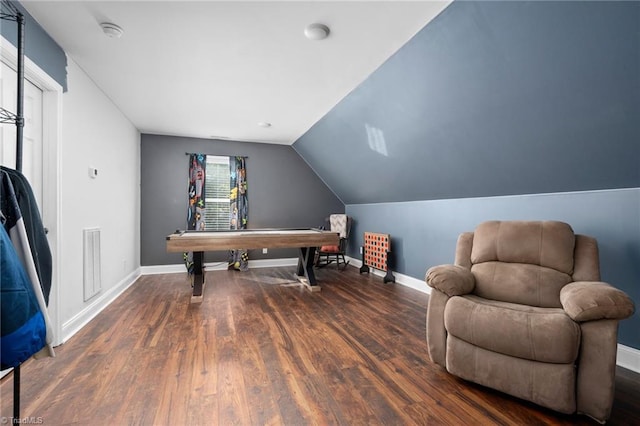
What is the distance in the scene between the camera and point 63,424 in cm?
145

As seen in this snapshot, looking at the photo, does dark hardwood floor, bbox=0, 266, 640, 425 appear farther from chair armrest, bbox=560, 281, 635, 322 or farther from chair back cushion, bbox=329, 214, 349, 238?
chair back cushion, bbox=329, 214, 349, 238

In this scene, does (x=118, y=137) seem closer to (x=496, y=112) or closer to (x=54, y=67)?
(x=54, y=67)

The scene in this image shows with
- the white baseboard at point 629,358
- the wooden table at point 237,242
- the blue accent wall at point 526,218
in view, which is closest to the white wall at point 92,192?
the wooden table at point 237,242

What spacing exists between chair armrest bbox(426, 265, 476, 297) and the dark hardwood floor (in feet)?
1.82

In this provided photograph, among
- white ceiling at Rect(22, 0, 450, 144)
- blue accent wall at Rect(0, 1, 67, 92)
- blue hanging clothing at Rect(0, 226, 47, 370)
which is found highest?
white ceiling at Rect(22, 0, 450, 144)

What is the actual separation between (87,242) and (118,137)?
1623 mm

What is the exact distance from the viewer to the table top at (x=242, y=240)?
134 inches

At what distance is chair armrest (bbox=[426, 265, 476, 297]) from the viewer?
74.8 inches

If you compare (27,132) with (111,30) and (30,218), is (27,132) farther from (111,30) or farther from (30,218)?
(30,218)

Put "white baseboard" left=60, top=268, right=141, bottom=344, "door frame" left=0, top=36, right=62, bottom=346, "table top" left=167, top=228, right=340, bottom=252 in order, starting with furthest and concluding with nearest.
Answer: "table top" left=167, top=228, right=340, bottom=252, "white baseboard" left=60, top=268, right=141, bottom=344, "door frame" left=0, top=36, right=62, bottom=346

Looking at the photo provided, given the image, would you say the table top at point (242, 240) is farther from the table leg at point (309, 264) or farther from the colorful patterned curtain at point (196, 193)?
the colorful patterned curtain at point (196, 193)

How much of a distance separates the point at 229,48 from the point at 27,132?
161cm

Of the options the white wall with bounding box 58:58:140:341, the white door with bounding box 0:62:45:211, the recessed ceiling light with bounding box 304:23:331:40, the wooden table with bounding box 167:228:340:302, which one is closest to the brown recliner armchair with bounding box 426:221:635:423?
the recessed ceiling light with bounding box 304:23:331:40

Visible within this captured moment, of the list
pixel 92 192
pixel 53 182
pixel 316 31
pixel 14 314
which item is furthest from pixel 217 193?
pixel 14 314
